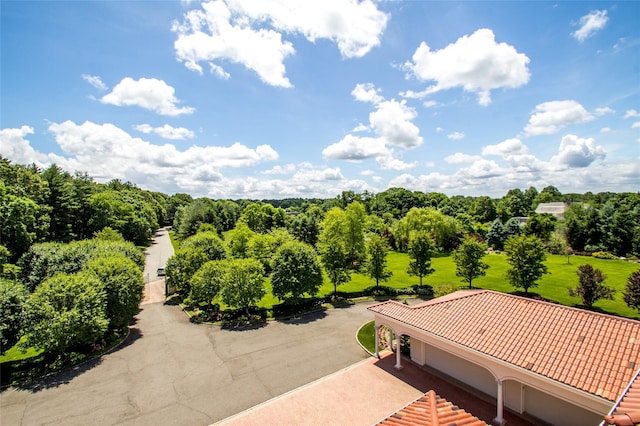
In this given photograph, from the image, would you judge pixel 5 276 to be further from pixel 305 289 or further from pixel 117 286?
pixel 305 289

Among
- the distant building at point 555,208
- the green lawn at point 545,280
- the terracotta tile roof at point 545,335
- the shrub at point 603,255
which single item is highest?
the distant building at point 555,208

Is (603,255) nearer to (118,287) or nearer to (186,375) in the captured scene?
(186,375)

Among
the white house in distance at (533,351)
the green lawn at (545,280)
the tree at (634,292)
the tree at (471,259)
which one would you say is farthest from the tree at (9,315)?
the tree at (634,292)

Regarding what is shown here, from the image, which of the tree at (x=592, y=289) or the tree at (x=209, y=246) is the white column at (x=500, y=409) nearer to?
the tree at (x=592, y=289)

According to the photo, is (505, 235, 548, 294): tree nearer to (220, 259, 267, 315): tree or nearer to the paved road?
(220, 259, 267, 315): tree

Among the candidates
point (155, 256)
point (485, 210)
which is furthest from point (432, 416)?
point (485, 210)

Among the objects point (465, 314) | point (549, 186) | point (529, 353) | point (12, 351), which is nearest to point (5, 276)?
point (12, 351)

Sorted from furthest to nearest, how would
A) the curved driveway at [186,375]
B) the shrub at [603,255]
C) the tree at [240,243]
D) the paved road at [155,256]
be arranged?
the shrub at [603,255] < the paved road at [155,256] < the tree at [240,243] < the curved driveway at [186,375]
